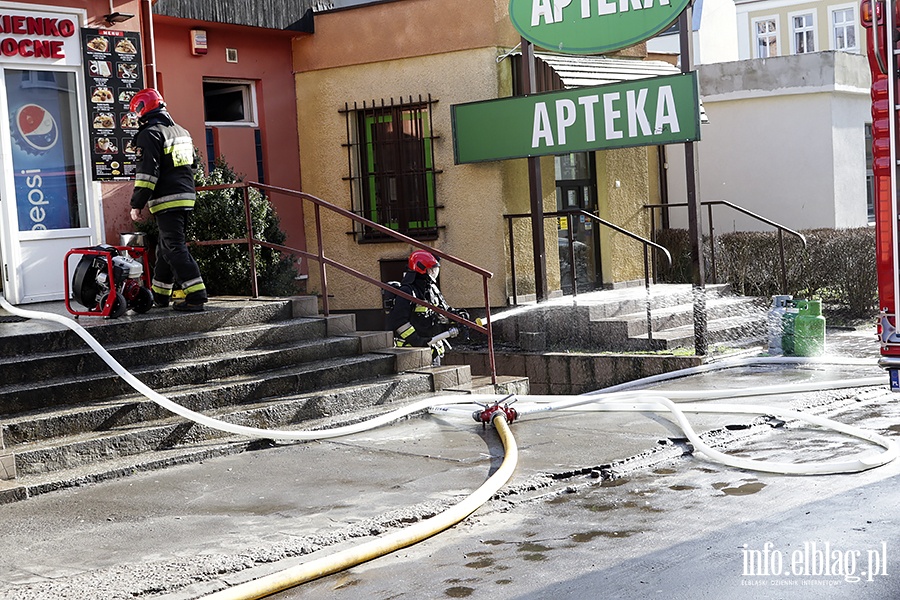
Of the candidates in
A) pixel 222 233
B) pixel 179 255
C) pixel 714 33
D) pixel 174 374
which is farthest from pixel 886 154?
pixel 714 33

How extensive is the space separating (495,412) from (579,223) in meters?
6.90

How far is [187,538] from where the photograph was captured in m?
6.11

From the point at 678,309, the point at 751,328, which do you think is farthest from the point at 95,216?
the point at 751,328

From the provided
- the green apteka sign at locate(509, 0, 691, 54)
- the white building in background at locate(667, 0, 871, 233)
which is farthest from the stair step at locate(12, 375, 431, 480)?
the white building in background at locate(667, 0, 871, 233)

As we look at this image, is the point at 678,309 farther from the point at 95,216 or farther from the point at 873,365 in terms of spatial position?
the point at 95,216

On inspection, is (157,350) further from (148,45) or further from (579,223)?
(579,223)

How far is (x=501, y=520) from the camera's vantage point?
6.46 m

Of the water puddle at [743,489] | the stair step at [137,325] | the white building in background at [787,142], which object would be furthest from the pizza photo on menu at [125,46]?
the white building in background at [787,142]

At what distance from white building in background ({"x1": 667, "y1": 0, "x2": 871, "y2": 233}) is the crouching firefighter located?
28.3 ft

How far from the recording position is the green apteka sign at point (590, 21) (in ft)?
38.3

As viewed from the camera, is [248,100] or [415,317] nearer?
[415,317]

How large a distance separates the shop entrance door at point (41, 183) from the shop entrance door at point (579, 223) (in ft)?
20.7

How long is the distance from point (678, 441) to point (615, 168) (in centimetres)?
799

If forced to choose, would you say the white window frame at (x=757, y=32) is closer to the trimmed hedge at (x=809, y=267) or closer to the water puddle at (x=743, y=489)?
the trimmed hedge at (x=809, y=267)
